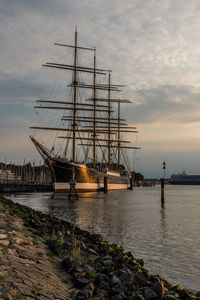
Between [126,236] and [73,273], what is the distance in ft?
32.7

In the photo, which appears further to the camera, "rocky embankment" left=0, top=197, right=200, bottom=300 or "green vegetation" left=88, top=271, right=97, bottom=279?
"green vegetation" left=88, top=271, right=97, bottom=279

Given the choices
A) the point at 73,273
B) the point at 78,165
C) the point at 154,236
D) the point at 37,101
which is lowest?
the point at 154,236

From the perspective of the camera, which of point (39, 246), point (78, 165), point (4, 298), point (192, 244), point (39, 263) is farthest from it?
point (78, 165)

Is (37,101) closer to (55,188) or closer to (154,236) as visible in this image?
(55,188)

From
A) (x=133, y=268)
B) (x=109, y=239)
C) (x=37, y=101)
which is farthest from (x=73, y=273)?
(x=37, y=101)

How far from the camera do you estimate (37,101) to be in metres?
59.2

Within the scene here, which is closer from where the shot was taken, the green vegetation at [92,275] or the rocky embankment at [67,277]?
the rocky embankment at [67,277]

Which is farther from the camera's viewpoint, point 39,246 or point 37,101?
point 37,101

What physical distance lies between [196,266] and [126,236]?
6325 millimetres

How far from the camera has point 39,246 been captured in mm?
9766

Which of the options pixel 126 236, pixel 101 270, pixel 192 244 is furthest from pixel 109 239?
pixel 101 270

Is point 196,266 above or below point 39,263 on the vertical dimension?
below

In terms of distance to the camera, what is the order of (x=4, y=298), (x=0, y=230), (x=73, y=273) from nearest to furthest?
(x=4, y=298), (x=73, y=273), (x=0, y=230)

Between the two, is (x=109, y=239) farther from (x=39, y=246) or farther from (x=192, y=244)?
(x=39, y=246)
